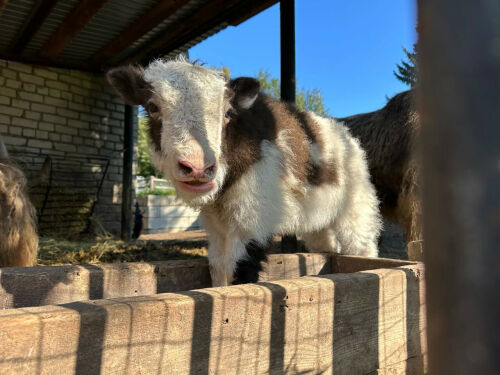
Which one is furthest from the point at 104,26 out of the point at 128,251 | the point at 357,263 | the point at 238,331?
the point at 238,331

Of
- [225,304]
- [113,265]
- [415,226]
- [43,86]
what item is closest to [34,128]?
[43,86]

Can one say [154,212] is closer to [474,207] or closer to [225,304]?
[225,304]

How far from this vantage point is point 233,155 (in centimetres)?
276

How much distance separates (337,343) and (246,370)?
0.58 meters

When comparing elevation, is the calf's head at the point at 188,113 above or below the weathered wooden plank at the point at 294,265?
above

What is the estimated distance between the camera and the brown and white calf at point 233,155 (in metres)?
2.46

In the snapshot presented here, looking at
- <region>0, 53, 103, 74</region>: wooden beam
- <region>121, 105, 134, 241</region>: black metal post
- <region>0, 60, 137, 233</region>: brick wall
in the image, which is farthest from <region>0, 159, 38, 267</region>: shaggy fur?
<region>0, 60, 137, 233</region>: brick wall

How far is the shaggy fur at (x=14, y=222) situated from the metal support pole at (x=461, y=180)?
155 inches

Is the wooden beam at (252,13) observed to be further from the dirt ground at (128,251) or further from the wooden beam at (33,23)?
the dirt ground at (128,251)

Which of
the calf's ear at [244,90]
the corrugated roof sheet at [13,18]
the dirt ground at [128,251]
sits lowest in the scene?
the dirt ground at [128,251]

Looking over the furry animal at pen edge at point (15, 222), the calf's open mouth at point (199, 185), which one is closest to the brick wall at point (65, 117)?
the furry animal at pen edge at point (15, 222)

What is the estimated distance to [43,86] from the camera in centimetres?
912

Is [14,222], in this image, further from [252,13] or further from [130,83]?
[252,13]

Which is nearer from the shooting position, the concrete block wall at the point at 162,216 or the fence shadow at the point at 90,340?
the fence shadow at the point at 90,340
